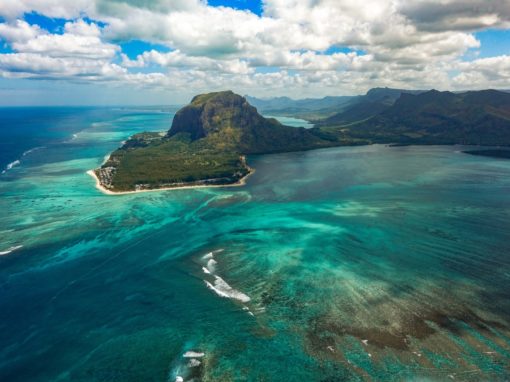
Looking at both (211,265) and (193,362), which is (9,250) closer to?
(211,265)

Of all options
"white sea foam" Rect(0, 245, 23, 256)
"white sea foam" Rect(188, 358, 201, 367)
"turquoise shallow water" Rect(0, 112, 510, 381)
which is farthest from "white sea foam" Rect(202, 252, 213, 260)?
"white sea foam" Rect(0, 245, 23, 256)

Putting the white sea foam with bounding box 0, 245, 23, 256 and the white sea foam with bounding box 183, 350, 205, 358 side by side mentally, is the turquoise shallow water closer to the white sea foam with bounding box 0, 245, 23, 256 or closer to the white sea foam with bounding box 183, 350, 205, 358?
the white sea foam with bounding box 183, 350, 205, 358

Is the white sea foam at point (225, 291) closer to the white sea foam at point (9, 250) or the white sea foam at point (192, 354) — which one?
the white sea foam at point (192, 354)

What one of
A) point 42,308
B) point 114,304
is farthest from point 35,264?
point 114,304

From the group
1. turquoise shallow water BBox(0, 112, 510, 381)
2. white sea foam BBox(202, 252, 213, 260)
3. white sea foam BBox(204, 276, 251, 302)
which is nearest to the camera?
turquoise shallow water BBox(0, 112, 510, 381)

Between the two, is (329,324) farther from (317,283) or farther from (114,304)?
(114,304)

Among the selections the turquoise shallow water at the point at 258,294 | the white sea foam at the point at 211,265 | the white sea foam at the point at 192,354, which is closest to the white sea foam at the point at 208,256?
the turquoise shallow water at the point at 258,294
